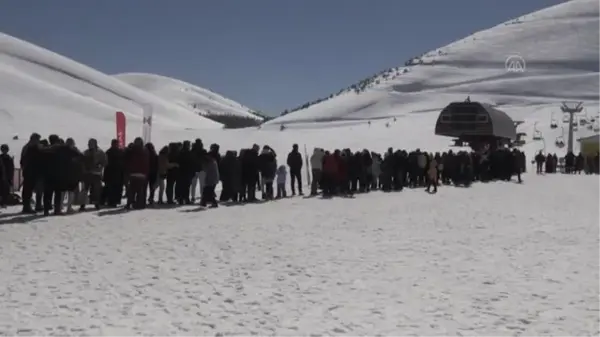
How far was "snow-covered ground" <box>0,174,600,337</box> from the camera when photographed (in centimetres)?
620

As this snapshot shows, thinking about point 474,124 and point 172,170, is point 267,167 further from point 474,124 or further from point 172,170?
point 474,124

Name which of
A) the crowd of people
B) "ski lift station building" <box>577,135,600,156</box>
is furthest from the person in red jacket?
"ski lift station building" <box>577,135,600,156</box>

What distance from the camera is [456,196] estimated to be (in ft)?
67.7

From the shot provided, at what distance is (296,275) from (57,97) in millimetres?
105469

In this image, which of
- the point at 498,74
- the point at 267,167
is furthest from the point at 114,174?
the point at 498,74

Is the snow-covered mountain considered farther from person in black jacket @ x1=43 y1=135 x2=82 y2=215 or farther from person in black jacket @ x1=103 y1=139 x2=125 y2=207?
person in black jacket @ x1=43 y1=135 x2=82 y2=215

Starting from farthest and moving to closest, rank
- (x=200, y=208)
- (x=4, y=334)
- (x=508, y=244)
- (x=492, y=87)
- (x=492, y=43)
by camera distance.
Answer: (x=492, y=43)
(x=492, y=87)
(x=200, y=208)
(x=508, y=244)
(x=4, y=334)

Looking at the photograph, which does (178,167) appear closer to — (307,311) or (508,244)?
(508,244)

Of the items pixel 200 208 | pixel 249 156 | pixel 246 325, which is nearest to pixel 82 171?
pixel 200 208

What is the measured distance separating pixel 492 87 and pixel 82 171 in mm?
127720

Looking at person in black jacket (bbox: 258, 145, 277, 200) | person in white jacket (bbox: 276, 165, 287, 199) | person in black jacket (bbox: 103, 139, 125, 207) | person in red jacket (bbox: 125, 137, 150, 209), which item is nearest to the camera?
person in red jacket (bbox: 125, 137, 150, 209)

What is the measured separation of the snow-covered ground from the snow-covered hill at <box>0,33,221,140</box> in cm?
5480

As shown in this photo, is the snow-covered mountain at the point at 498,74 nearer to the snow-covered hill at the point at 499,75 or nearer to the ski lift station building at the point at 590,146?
the snow-covered hill at the point at 499,75

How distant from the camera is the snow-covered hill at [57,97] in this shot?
3172 inches
